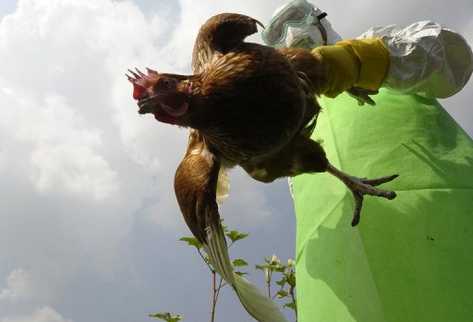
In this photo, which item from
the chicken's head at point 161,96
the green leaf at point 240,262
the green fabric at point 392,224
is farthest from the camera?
the green leaf at point 240,262

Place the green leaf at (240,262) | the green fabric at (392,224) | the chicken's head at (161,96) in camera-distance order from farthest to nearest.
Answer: the green leaf at (240,262)
the green fabric at (392,224)
the chicken's head at (161,96)

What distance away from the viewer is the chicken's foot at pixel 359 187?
981 millimetres

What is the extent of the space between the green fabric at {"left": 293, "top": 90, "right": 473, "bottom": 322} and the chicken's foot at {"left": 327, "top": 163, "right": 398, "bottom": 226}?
37 millimetres

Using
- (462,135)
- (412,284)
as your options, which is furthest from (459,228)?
(462,135)

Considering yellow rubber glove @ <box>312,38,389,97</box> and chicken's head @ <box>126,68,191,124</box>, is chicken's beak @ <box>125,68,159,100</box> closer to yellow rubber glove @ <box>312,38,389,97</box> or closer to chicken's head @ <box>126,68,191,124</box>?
chicken's head @ <box>126,68,191,124</box>

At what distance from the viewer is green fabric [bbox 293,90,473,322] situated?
36.7 inches

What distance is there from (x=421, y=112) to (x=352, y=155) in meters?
0.20

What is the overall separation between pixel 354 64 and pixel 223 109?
0.40 metres

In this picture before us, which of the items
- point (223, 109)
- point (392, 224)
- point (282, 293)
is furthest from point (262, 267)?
point (223, 109)

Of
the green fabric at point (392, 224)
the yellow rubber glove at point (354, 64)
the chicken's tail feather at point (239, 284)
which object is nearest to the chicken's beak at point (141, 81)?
the chicken's tail feather at point (239, 284)

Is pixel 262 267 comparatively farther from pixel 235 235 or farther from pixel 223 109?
pixel 223 109

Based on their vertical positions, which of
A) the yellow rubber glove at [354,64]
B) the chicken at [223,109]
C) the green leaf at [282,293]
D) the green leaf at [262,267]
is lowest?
the chicken at [223,109]

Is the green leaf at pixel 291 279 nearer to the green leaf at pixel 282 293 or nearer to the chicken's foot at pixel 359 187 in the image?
the green leaf at pixel 282 293

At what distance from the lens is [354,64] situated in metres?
0.98
